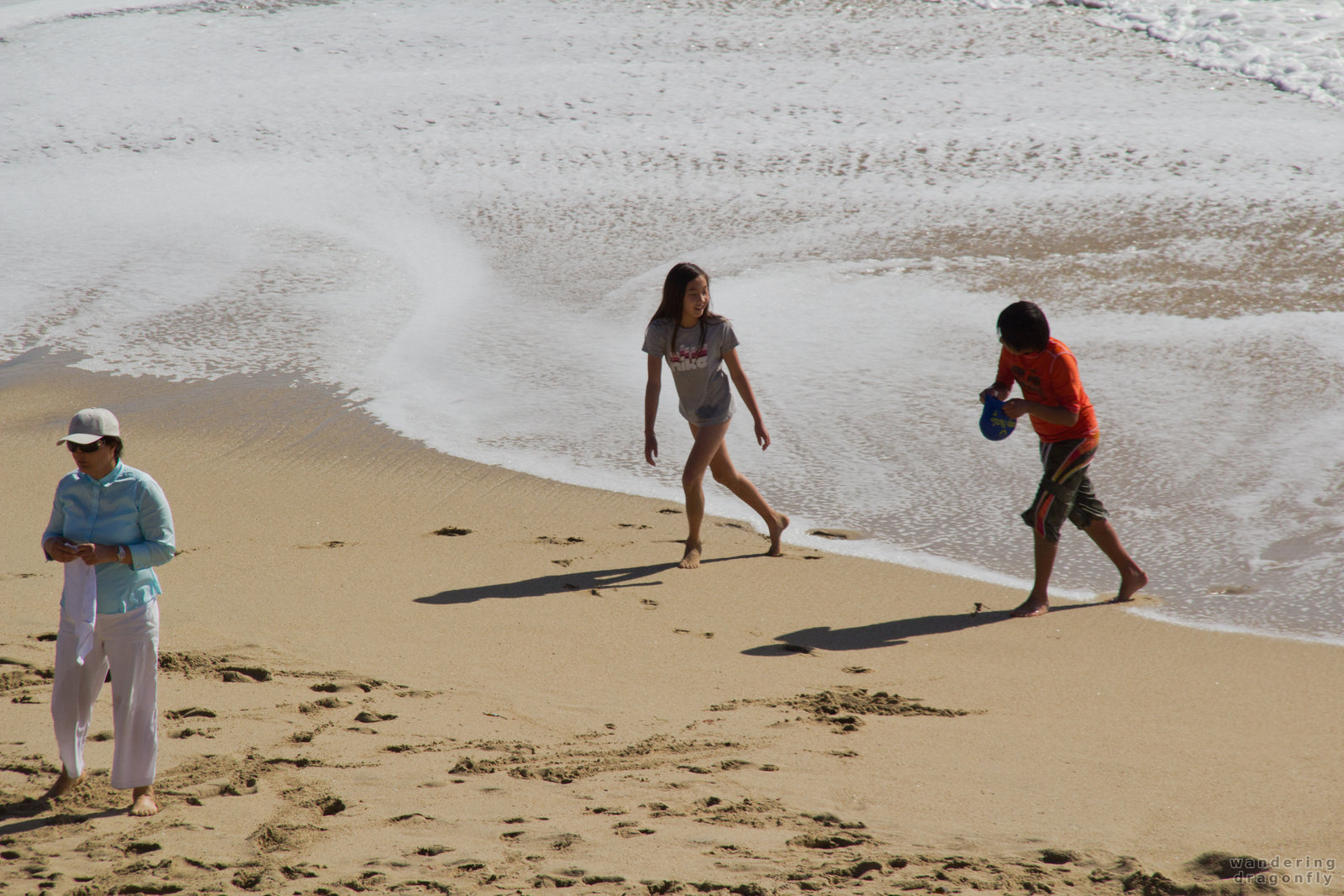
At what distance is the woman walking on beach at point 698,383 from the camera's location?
5.66m

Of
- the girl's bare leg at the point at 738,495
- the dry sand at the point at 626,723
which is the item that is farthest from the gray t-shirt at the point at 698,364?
the dry sand at the point at 626,723

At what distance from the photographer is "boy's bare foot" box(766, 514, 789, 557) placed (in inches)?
237

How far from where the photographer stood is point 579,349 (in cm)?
934

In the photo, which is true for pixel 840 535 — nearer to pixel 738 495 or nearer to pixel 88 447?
pixel 738 495

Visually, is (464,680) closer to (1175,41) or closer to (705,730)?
(705,730)

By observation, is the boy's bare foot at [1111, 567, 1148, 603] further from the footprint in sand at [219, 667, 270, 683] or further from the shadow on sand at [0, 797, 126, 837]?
the shadow on sand at [0, 797, 126, 837]

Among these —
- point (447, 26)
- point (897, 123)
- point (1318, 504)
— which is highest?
point (447, 26)

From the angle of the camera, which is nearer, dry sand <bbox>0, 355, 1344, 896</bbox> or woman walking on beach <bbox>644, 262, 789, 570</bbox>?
dry sand <bbox>0, 355, 1344, 896</bbox>

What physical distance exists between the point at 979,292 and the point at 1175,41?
8.10m

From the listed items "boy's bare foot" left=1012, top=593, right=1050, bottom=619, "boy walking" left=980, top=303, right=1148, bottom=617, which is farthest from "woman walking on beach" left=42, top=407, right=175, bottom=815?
"boy's bare foot" left=1012, top=593, right=1050, bottom=619

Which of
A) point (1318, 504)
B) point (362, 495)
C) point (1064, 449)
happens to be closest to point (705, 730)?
point (1064, 449)

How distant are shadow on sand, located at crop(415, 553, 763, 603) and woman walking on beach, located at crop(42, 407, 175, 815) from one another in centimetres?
195

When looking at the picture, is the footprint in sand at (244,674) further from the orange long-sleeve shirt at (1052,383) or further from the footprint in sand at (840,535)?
the orange long-sleeve shirt at (1052,383)

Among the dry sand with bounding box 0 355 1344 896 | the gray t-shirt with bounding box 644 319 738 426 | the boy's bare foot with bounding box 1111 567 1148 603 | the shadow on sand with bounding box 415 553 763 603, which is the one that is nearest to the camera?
the dry sand with bounding box 0 355 1344 896
